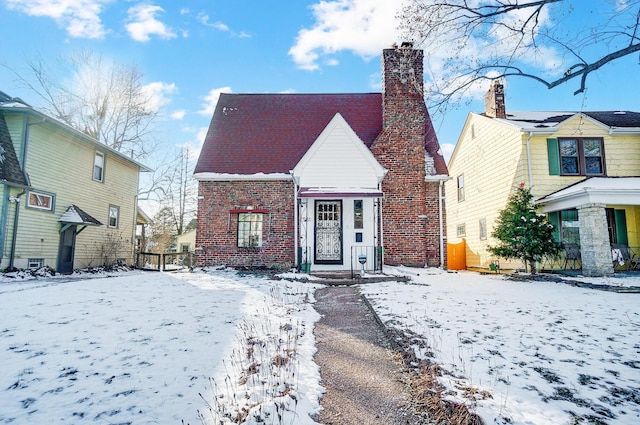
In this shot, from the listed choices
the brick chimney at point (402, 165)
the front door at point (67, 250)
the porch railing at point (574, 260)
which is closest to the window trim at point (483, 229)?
the porch railing at point (574, 260)

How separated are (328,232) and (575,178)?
9.68 meters

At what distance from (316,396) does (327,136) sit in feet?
31.9

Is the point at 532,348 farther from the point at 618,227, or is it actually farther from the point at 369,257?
the point at 618,227

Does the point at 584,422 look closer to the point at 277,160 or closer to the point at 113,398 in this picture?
the point at 113,398

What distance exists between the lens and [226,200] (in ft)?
41.9

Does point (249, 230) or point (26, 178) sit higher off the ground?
point (26, 178)

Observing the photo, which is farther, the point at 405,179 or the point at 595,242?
the point at 405,179

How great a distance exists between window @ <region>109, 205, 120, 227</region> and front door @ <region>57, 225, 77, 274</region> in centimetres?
280

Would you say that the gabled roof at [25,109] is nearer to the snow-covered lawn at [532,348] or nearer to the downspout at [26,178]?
the downspout at [26,178]

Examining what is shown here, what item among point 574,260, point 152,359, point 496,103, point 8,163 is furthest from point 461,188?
point 8,163

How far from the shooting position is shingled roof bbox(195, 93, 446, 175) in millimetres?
13305

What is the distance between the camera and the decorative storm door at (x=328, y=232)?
37.6 ft

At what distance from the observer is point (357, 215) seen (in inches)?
452

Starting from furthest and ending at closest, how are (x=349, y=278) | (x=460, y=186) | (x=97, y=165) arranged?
(x=460, y=186) < (x=97, y=165) < (x=349, y=278)
